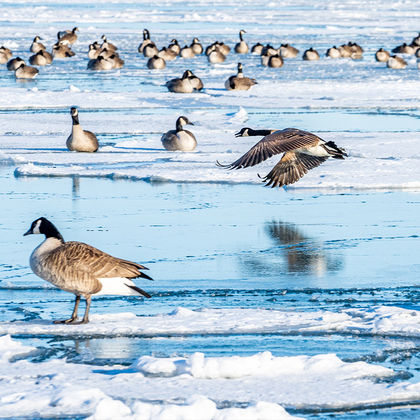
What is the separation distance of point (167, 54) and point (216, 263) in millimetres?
26776

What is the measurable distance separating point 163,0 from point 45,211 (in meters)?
73.5

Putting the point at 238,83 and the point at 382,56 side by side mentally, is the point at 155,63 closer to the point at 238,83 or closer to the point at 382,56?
the point at 382,56

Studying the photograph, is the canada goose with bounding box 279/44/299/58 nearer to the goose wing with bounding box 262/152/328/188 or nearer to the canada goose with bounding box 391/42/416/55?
the canada goose with bounding box 391/42/416/55

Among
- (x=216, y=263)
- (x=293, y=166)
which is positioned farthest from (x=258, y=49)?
(x=216, y=263)

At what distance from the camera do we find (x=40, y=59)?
106ft

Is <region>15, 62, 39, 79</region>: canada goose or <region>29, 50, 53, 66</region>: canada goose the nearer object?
<region>15, 62, 39, 79</region>: canada goose

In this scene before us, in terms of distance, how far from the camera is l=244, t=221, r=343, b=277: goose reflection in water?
8.42 meters

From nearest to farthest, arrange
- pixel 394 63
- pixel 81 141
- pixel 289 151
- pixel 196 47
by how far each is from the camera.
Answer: pixel 289 151
pixel 81 141
pixel 394 63
pixel 196 47

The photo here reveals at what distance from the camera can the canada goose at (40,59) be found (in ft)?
105

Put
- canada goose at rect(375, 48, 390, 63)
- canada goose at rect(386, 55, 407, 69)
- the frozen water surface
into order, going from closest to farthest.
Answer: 1. the frozen water surface
2. canada goose at rect(386, 55, 407, 69)
3. canada goose at rect(375, 48, 390, 63)

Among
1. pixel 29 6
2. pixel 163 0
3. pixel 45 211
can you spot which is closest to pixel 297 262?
pixel 45 211

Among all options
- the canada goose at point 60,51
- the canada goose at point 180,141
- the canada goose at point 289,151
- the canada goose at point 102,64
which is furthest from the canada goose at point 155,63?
the canada goose at point 289,151

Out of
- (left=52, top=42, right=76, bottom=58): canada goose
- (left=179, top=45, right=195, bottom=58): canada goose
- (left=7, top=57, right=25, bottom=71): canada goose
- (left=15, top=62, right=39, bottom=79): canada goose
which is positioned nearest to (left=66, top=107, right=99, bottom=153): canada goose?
(left=15, top=62, right=39, bottom=79): canada goose

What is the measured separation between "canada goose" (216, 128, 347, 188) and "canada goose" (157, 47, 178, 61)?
22.8 m
